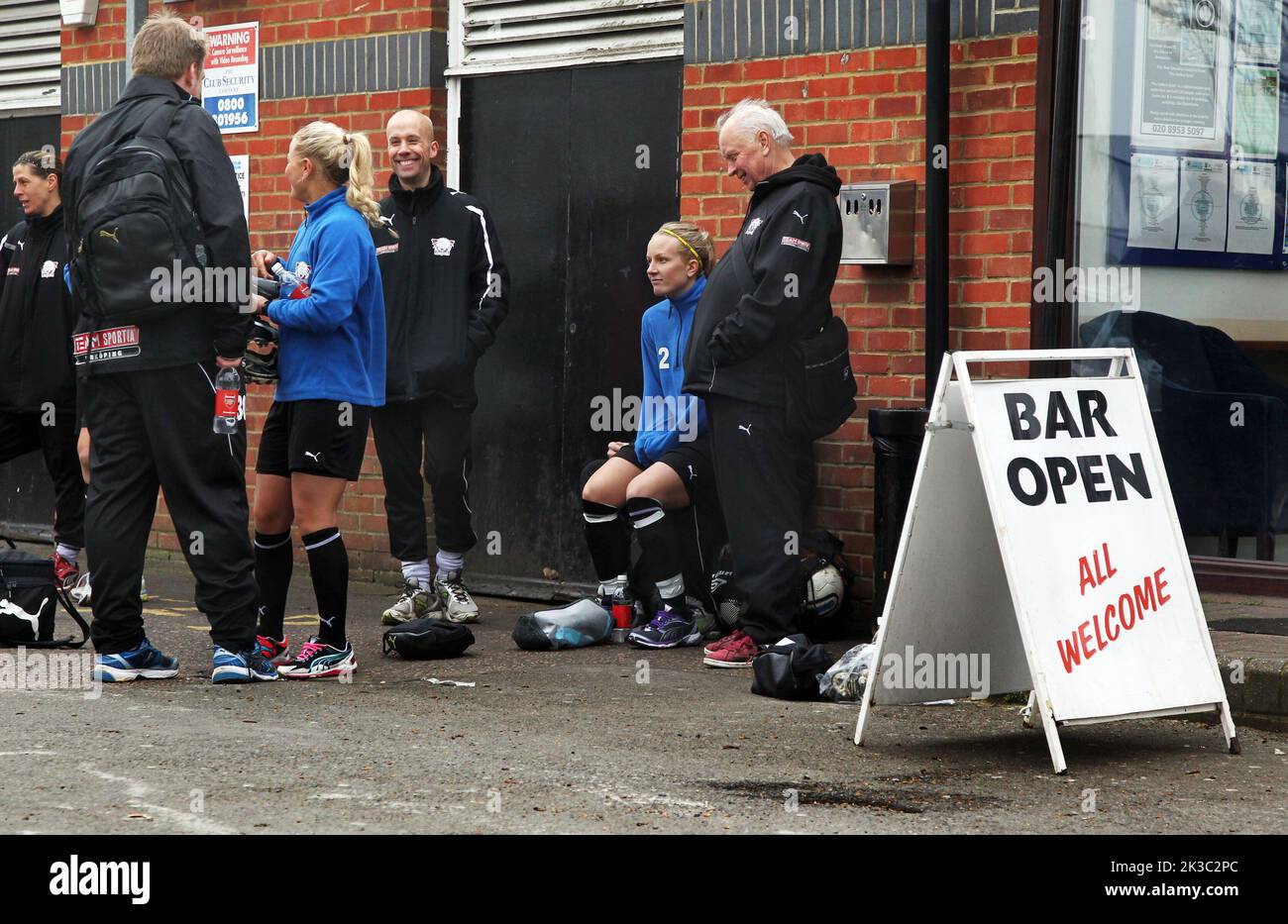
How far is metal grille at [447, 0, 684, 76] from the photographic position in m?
9.06

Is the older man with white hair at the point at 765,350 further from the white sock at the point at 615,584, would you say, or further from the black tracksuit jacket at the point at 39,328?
the black tracksuit jacket at the point at 39,328

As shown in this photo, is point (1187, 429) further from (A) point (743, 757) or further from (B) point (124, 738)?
(B) point (124, 738)

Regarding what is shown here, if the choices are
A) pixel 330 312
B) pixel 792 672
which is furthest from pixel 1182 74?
pixel 330 312

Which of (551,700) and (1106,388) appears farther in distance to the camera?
(551,700)

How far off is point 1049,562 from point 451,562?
3.89 meters

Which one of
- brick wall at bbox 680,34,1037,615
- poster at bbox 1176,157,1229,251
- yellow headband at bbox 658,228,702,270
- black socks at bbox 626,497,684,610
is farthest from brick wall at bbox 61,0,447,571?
poster at bbox 1176,157,1229,251

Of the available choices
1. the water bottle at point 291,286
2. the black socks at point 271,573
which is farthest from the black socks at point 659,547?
the water bottle at point 291,286

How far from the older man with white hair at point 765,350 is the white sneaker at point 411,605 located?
1905 mm

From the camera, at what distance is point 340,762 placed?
5.36 metres

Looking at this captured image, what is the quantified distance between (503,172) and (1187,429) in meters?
3.83

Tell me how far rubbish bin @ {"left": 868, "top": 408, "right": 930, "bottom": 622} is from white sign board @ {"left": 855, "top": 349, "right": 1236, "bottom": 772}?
1286 millimetres

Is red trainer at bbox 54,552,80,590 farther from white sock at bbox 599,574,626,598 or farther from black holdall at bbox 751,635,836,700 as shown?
black holdall at bbox 751,635,836,700

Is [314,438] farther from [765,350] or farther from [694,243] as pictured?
[694,243]

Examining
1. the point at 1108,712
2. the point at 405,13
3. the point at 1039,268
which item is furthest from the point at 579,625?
the point at 405,13
